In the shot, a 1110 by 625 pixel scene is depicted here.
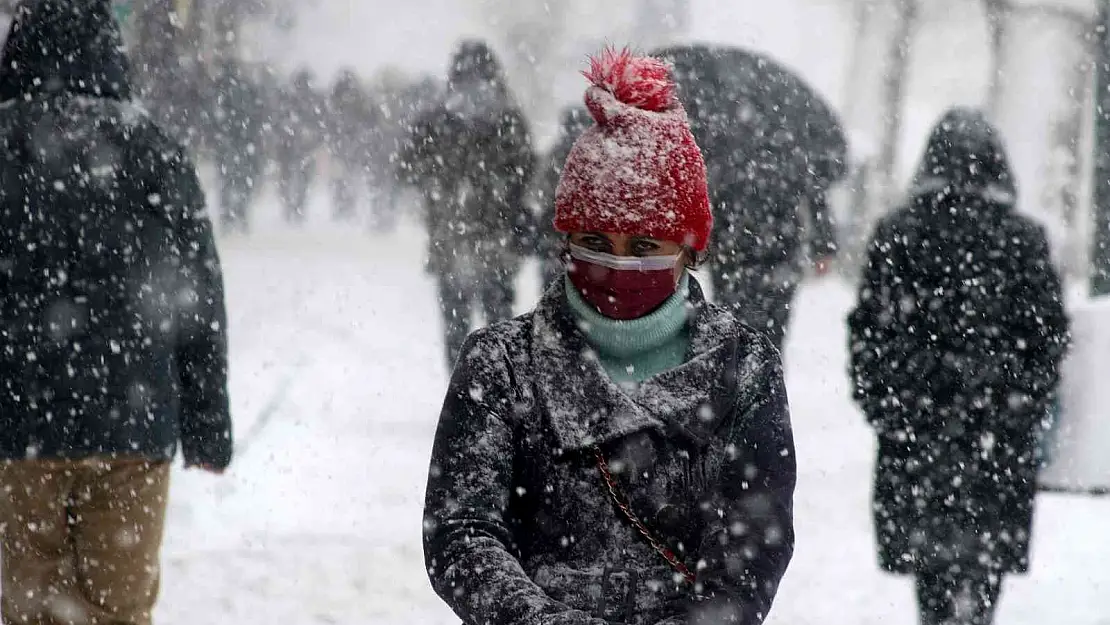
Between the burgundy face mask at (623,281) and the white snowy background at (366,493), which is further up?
the burgundy face mask at (623,281)

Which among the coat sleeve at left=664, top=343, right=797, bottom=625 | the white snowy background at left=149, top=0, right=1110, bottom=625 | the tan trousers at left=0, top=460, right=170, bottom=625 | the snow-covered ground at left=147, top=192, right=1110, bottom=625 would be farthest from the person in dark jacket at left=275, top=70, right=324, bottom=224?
the coat sleeve at left=664, top=343, right=797, bottom=625

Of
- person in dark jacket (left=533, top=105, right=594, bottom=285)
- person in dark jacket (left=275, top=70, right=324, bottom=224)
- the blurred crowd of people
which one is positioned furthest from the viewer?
person in dark jacket (left=275, top=70, right=324, bottom=224)

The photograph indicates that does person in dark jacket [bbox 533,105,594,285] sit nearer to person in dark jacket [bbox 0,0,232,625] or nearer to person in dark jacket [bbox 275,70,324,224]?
person in dark jacket [bbox 0,0,232,625]

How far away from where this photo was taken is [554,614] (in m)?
1.84

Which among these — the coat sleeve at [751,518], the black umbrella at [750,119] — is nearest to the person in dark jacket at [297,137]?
the black umbrella at [750,119]

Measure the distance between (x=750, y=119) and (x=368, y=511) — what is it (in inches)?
94.8

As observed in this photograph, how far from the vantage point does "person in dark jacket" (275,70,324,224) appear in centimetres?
2172

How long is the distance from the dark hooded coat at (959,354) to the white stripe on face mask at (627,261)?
2.44m

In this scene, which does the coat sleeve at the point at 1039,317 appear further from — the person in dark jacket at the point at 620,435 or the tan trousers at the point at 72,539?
the tan trousers at the point at 72,539

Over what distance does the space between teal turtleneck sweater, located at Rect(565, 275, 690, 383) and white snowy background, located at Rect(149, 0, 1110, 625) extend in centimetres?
254

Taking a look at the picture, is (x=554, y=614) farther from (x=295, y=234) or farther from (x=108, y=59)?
(x=295, y=234)

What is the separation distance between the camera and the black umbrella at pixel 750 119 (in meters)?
6.02

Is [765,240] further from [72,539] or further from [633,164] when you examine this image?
[633,164]

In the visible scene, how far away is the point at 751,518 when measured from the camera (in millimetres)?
1949
